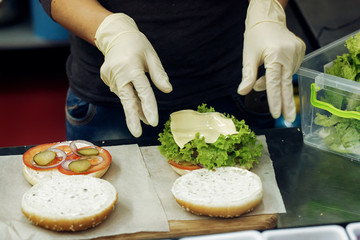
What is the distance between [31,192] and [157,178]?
54cm

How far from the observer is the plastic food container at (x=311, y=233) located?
5.49 ft

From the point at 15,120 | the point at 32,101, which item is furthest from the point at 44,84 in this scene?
the point at 15,120

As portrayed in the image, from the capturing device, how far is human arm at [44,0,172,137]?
81.9 inches

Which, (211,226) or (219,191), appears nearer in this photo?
(211,226)

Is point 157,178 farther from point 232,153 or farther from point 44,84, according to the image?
point 44,84

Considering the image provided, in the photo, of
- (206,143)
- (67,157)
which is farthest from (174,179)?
(67,157)

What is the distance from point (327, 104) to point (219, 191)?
0.67 metres

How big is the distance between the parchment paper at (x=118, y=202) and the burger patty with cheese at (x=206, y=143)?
6.6 inches

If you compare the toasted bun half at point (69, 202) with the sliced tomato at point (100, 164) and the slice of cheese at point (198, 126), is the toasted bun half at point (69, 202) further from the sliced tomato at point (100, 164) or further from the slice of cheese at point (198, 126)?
the slice of cheese at point (198, 126)

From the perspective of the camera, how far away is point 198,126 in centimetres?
229

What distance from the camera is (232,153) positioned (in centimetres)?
223

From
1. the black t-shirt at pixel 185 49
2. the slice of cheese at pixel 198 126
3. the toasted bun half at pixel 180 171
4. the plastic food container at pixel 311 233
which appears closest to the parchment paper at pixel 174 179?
the toasted bun half at pixel 180 171

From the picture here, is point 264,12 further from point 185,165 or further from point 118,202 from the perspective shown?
point 118,202

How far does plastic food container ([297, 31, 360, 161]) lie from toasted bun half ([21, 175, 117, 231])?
1.02 meters
